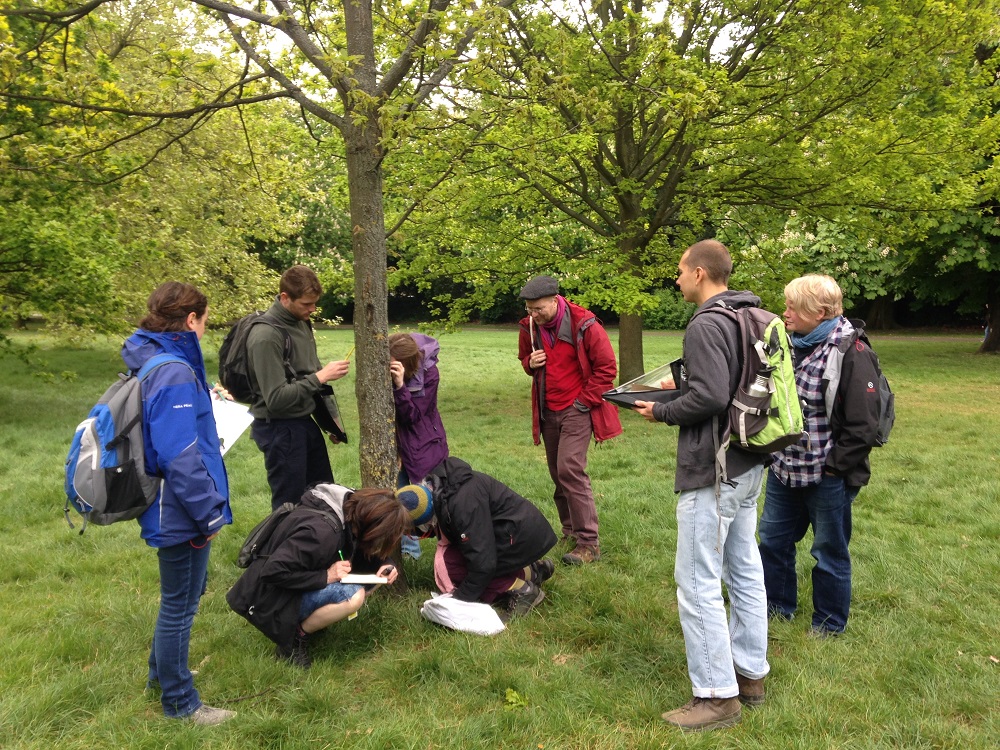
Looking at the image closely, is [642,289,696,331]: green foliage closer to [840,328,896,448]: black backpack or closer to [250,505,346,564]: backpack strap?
[840,328,896,448]: black backpack

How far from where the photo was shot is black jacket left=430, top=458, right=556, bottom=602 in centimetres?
402

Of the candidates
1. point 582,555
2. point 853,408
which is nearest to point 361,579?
point 582,555

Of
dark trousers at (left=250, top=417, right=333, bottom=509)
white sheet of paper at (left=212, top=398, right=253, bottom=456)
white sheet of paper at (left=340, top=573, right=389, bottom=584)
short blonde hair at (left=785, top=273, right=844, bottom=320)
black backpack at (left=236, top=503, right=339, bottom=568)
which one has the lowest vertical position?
white sheet of paper at (left=340, top=573, right=389, bottom=584)

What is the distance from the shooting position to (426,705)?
337 cm

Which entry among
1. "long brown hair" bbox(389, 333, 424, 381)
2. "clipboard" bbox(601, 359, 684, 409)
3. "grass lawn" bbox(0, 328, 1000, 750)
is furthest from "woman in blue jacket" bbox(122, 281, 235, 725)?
"clipboard" bbox(601, 359, 684, 409)

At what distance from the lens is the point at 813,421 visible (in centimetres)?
380

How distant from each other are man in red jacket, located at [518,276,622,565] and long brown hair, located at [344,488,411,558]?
168cm

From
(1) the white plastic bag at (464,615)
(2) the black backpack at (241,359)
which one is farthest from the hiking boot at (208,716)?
(2) the black backpack at (241,359)

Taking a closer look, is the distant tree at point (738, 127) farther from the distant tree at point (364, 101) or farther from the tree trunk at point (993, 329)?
the tree trunk at point (993, 329)

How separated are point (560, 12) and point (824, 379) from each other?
8.80m

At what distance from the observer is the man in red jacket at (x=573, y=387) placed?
5.07m

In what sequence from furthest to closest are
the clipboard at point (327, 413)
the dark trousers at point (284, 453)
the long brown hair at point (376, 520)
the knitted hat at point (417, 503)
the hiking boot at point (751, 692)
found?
1. the clipboard at point (327, 413)
2. the dark trousers at point (284, 453)
3. the knitted hat at point (417, 503)
4. the long brown hair at point (376, 520)
5. the hiking boot at point (751, 692)

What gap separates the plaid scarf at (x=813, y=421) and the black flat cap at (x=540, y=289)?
1.77 m

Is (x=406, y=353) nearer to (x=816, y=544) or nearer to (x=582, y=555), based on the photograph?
(x=582, y=555)
